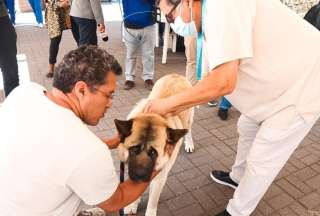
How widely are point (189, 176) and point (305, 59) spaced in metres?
1.67

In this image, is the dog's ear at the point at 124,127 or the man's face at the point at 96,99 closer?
the man's face at the point at 96,99

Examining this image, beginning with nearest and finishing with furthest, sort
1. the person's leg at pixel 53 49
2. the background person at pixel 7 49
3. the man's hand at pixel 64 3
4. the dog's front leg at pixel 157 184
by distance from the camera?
the dog's front leg at pixel 157 184 < the background person at pixel 7 49 < the man's hand at pixel 64 3 < the person's leg at pixel 53 49

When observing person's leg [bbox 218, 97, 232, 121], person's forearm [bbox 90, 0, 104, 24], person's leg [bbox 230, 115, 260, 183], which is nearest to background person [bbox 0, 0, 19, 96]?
person's forearm [bbox 90, 0, 104, 24]

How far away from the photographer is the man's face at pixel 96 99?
1.42m

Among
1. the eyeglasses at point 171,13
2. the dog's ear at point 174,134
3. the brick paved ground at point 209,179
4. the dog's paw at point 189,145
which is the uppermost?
the eyeglasses at point 171,13

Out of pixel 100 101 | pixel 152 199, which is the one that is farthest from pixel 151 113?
pixel 152 199

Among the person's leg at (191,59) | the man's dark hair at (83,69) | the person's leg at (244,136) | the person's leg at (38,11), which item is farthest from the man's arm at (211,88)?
the person's leg at (38,11)

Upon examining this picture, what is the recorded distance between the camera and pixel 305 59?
5.86 feet

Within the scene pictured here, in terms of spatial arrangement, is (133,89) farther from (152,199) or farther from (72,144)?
(72,144)

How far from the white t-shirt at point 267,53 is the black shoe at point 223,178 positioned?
42.0 inches

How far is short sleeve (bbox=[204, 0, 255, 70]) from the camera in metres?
1.51

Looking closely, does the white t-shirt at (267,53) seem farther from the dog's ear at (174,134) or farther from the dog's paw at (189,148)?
the dog's paw at (189,148)

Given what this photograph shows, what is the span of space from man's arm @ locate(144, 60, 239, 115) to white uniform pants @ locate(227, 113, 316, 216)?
48 centimetres

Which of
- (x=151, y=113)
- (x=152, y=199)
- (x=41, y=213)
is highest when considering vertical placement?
(x=151, y=113)
